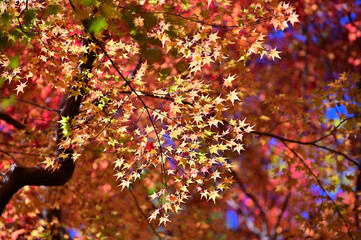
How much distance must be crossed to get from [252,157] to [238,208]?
7.51 feet

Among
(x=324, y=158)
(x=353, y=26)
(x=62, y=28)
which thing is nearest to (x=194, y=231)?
(x=324, y=158)

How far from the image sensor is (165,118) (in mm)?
5375

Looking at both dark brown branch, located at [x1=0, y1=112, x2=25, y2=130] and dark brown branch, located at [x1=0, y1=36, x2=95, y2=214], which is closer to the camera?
dark brown branch, located at [x1=0, y1=36, x2=95, y2=214]

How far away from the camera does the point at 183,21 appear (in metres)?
3.64

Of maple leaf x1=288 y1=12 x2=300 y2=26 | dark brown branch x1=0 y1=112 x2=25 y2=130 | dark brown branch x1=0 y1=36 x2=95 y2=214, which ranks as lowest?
dark brown branch x1=0 y1=36 x2=95 y2=214

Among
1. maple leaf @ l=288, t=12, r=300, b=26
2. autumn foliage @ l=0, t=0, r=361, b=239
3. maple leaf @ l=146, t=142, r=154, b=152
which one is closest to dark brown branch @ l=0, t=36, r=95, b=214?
autumn foliage @ l=0, t=0, r=361, b=239

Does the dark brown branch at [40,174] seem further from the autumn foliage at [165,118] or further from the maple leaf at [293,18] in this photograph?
the maple leaf at [293,18]

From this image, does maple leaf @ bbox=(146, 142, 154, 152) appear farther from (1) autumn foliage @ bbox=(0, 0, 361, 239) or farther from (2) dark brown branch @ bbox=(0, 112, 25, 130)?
(2) dark brown branch @ bbox=(0, 112, 25, 130)

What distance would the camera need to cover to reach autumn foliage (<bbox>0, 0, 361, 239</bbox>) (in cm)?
388

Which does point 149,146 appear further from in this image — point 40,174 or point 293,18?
point 293,18

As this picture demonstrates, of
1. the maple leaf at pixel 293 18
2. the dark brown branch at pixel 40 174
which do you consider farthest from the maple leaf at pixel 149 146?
the maple leaf at pixel 293 18

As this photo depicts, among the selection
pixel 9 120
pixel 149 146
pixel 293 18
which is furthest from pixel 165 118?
pixel 9 120

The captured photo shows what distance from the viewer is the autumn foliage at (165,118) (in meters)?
3.88

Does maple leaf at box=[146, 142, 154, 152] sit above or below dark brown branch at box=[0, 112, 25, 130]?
below
